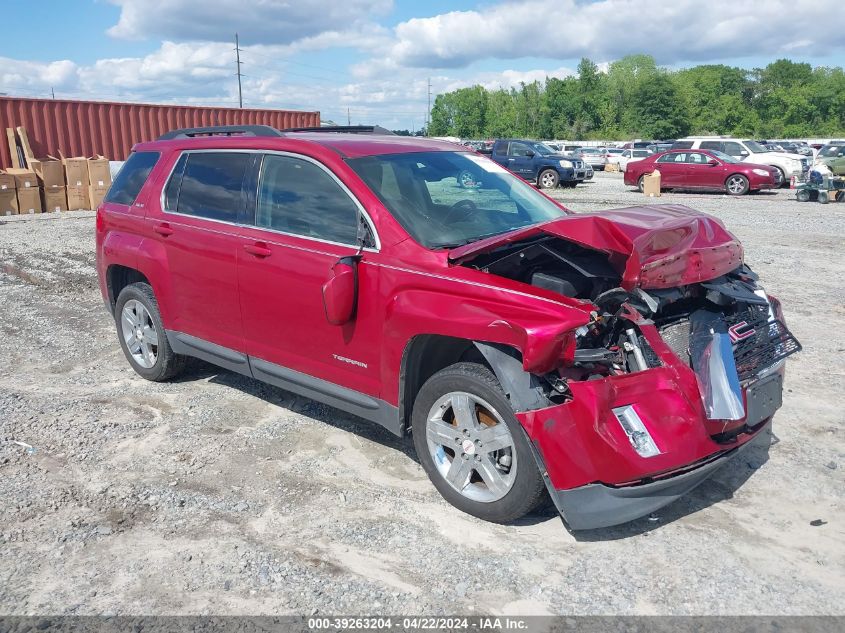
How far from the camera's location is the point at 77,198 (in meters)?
18.6

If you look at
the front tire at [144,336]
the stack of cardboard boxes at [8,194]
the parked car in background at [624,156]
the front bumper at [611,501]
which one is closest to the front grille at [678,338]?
the front bumper at [611,501]

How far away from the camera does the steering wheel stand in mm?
4289

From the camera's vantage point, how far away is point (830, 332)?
6.89m

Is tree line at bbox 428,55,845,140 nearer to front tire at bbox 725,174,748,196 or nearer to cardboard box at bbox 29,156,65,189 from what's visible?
front tire at bbox 725,174,748,196

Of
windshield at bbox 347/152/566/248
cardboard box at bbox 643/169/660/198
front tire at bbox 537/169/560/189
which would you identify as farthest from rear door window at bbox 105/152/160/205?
front tire at bbox 537/169/560/189

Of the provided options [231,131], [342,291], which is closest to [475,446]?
[342,291]

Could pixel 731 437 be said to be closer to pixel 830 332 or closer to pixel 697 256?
pixel 697 256

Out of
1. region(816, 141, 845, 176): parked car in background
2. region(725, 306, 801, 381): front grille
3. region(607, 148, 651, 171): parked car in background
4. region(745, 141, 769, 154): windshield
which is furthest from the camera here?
region(607, 148, 651, 171): parked car in background

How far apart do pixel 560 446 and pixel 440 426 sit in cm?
77

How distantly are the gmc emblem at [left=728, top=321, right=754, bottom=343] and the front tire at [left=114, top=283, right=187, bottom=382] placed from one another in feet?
12.9

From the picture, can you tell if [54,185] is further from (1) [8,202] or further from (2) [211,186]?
(2) [211,186]

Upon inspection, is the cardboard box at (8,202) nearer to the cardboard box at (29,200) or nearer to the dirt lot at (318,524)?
the cardboard box at (29,200)

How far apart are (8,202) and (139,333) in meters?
14.1

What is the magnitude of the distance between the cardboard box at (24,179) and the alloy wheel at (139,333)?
1386 cm
